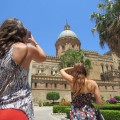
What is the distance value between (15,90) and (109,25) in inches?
685

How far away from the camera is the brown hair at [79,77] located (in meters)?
4.56

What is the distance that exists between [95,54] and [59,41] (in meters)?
12.0

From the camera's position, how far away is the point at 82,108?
453 cm

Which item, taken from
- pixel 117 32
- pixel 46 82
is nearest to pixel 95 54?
pixel 46 82

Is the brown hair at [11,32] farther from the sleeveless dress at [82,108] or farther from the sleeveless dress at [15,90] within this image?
the sleeveless dress at [82,108]

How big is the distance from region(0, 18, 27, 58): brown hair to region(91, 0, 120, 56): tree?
52.1 feet

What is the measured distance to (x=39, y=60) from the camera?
2.58m

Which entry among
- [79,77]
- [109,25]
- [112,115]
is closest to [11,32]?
[79,77]

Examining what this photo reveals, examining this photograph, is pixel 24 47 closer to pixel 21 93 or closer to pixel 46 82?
pixel 21 93

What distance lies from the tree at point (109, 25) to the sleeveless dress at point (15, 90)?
16123 mm

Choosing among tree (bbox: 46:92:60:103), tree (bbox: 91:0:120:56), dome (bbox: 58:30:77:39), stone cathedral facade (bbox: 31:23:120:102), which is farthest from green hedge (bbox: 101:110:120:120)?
dome (bbox: 58:30:77:39)

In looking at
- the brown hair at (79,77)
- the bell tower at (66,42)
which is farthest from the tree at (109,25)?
the bell tower at (66,42)

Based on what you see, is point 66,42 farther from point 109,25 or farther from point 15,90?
point 15,90

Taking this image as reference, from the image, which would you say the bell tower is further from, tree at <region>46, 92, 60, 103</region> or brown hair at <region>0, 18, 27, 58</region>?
brown hair at <region>0, 18, 27, 58</region>
